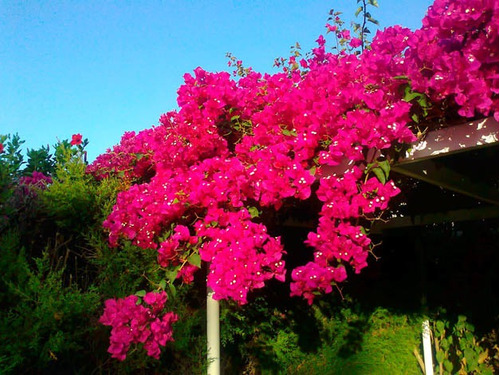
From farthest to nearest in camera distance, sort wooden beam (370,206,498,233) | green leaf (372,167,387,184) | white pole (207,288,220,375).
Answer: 1. wooden beam (370,206,498,233)
2. white pole (207,288,220,375)
3. green leaf (372,167,387,184)

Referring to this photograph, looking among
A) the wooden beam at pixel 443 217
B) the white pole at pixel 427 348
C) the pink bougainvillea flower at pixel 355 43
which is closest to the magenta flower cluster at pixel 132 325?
the wooden beam at pixel 443 217

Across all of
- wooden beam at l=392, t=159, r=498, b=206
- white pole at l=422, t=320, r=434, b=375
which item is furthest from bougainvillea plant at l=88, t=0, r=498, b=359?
white pole at l=422, t=320, r=434, b=375

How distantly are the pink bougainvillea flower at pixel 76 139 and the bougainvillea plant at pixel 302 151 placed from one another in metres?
1.17

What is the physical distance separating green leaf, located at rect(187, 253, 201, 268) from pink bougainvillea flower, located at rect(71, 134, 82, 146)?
1743 mm

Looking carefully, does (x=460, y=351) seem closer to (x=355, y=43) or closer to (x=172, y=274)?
(x=355, y=43)

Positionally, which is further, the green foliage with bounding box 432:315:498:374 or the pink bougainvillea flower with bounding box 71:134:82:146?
the green foliage with bounding box 432:315:498:374

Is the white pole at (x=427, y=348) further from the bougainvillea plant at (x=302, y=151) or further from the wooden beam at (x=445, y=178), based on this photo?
the bougainvillea plant at (x=302, y=151)

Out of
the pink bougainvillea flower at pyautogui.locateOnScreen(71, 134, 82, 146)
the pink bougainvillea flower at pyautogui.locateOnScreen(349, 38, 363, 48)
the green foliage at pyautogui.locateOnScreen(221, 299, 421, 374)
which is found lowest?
the green foliage at pyautogui.locateOnScreen(221, 299, 421, 374)

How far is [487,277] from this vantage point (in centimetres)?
420

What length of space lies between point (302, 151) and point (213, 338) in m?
1.16

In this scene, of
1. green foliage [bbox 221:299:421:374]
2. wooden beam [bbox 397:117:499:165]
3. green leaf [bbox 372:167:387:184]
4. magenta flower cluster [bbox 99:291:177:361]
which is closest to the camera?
wooden beam [bbox 397:117:499:165]

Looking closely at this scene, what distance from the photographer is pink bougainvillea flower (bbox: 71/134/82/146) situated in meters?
3.62

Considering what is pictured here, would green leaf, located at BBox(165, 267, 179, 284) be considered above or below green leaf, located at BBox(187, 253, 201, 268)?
below

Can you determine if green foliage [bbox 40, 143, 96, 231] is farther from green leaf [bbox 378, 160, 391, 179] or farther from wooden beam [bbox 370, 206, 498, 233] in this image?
wooden beam [bbox 370, 206, 498, 233]
